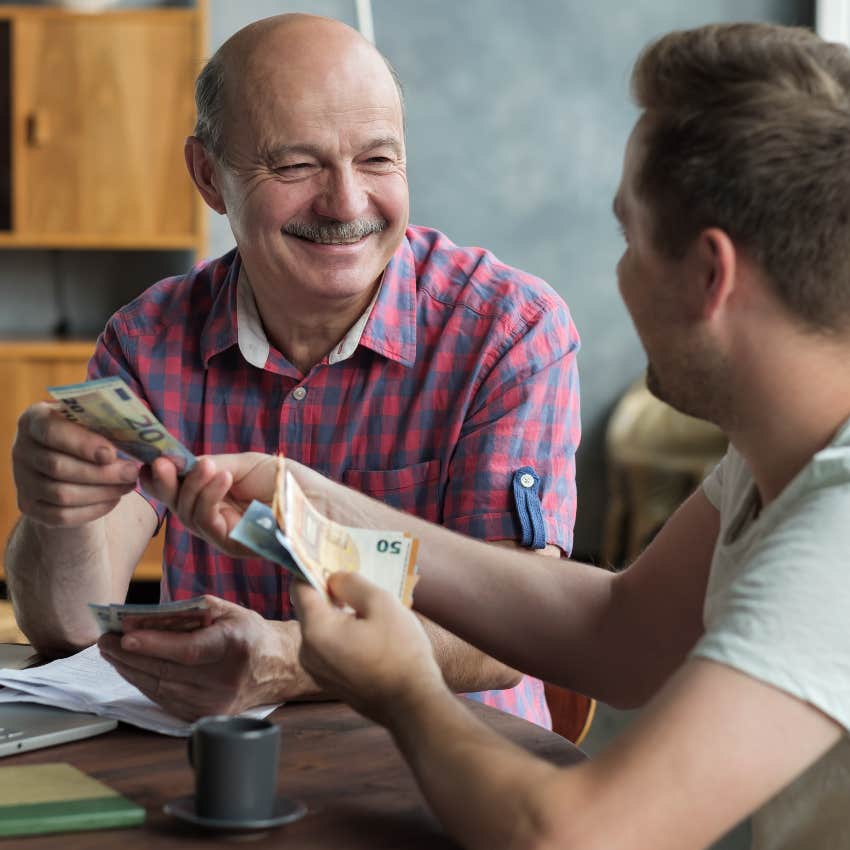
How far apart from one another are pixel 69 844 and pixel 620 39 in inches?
185

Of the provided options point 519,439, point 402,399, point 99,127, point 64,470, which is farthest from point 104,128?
point 64,470

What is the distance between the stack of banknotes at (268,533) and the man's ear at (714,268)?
354mm

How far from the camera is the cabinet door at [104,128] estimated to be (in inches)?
183

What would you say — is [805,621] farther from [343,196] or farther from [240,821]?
[343,196]

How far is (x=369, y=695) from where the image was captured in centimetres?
114

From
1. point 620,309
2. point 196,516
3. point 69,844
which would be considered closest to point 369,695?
point 69,844

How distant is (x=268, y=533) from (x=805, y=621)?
457mm

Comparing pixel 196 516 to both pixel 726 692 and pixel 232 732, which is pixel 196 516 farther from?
pixel 726 692

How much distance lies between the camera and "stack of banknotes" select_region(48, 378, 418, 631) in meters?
1.18

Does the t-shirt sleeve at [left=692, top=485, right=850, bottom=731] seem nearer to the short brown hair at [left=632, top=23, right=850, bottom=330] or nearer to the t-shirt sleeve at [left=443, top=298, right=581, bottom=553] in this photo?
the short brown hair at [left=632, top=23, right=850, bottom=330]

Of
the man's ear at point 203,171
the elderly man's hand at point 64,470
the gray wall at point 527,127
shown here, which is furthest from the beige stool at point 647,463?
the elderly man's hand at point 64,470

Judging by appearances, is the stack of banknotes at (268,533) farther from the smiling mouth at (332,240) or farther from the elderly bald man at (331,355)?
the smiling mouth at (332,240)

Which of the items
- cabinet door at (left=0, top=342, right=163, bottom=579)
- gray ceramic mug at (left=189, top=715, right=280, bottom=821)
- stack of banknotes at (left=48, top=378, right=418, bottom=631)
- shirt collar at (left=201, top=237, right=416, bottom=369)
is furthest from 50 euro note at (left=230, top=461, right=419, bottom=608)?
cabinet door at (left=0, top=342, right=163, bottom=579)

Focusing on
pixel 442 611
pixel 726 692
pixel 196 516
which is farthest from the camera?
pixel 442 611
